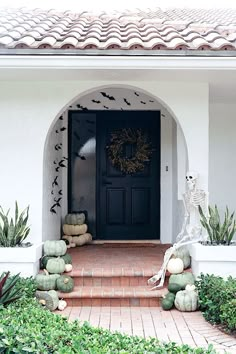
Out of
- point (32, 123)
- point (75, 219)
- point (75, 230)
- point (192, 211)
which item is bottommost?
point (75, 230)

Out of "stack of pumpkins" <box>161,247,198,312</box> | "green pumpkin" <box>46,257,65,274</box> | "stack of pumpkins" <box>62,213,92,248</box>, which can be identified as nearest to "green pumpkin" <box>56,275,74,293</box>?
"green pumpkin" <box>46,257,65,274</box>

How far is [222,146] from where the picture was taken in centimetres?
834

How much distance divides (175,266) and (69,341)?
3.09 metres

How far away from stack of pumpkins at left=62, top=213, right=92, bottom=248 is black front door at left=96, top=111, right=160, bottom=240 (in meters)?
0.58

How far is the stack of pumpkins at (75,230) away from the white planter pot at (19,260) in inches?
93.3

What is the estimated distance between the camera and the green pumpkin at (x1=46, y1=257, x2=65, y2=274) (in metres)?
5.98

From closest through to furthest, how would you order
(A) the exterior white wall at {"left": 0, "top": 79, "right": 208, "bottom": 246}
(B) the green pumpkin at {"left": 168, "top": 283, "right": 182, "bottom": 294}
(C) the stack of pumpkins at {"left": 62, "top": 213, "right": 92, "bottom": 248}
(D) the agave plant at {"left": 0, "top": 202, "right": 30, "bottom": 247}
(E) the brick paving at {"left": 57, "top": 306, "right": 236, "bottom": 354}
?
(E) the brick paving at {"left": 57, "top": 306, "right": 236, "bottom": 354}, (B) the green pumpkin at {"left": 168, "top": 283, "right": 182, "bottom": 294}, (D) the agave plant at {"left": 0, "top": 202, "right": 30, "bottom": 247}, (A) the exterior white wall at {"left": 0, "top": 79, "right": 208, "bottom": 246}, (C) the stack of pumpkins at {"left": 62, "top": 213, "right": 92, "bottom": 248}

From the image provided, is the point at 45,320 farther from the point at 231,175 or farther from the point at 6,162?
the point at 231,175

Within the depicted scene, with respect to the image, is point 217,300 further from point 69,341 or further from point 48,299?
point 69,341

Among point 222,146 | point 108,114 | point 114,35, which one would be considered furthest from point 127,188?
point 114,35

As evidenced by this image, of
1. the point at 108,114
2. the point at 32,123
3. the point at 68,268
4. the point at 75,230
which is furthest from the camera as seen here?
the point at 108,114

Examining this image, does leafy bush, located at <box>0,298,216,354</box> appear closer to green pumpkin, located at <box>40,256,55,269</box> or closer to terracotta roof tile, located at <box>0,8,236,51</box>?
green pumpkin, located at <box>40,256,55,269</box>

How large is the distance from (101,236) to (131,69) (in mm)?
4292

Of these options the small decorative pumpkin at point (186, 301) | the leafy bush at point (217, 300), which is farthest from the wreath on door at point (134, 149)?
the small decorative pumpkin at point (186, 301)
